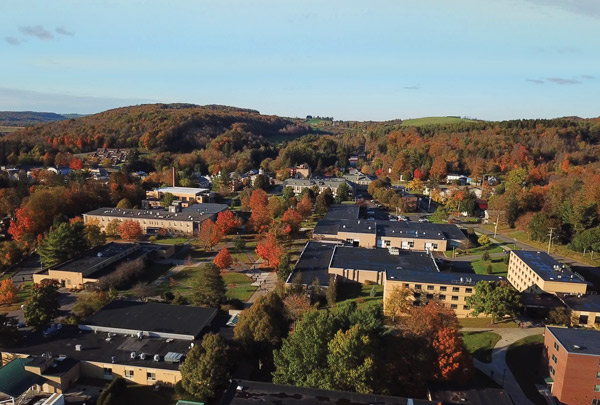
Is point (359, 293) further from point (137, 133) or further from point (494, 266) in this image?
point (137, 133)

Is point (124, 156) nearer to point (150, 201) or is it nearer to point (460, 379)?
point (150, 201)

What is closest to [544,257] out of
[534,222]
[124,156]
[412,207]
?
[534,222]

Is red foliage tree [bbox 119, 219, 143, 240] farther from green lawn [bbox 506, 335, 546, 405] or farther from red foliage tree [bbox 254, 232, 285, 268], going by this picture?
green lawn [bbox 506, 335, 546, 405]

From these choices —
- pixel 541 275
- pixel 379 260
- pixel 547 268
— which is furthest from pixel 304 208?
pixel 541 275

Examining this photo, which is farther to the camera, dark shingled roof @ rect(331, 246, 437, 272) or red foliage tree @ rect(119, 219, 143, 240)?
red foliage tree @ rect(119, 219, 143, 240)

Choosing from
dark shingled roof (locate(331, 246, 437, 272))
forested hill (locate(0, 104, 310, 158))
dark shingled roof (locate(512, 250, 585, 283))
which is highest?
forested hill (locate(0, 104, 310, 158))

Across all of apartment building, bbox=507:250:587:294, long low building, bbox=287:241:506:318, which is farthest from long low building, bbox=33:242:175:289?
apartment building, bbox=507:250:587:294
